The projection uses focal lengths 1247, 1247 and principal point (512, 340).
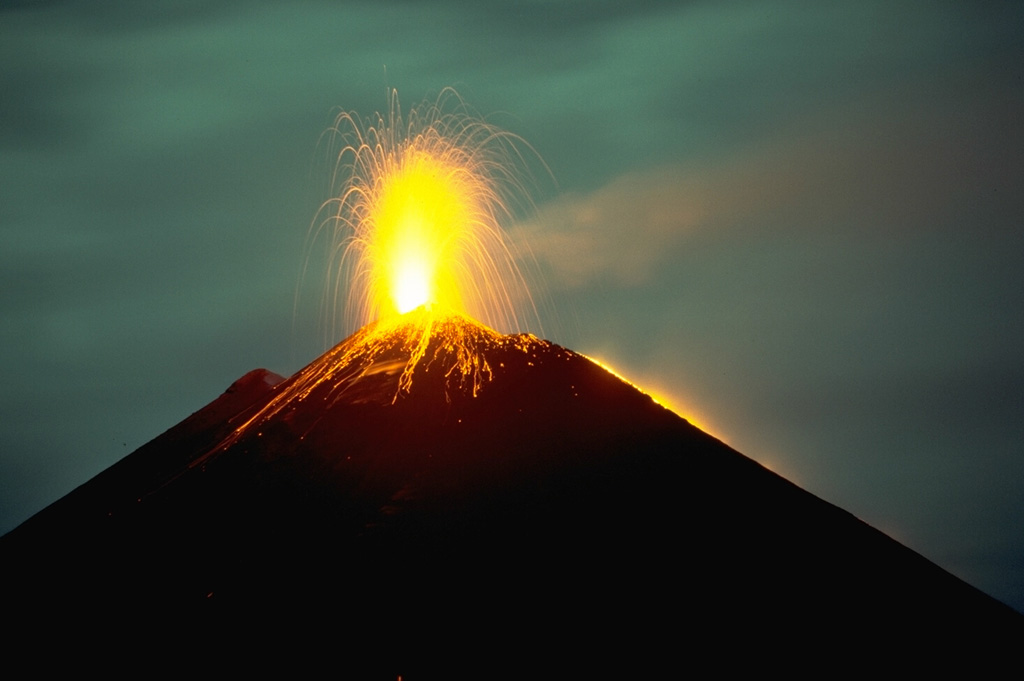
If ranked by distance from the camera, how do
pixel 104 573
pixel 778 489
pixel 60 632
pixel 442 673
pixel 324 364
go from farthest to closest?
pixel 324 364, pixel 778 489, pixel 104 573, pixel 60 632, pixel 442 673

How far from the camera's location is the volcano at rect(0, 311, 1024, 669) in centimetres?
2972

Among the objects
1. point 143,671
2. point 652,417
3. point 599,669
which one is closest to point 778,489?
point 652,417

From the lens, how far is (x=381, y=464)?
112 ft

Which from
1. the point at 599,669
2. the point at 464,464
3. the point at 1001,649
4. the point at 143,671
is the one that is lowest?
the point at 143,671

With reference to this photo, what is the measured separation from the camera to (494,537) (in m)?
31.6

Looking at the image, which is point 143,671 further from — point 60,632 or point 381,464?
point 381,464

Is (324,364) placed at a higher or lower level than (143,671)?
higher

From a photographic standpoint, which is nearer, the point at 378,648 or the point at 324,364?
the point at 378,648

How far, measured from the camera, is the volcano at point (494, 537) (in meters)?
29.7

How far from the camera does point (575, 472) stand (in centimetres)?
3422

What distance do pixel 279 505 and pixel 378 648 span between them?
21.1 ft

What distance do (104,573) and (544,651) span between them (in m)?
12.5

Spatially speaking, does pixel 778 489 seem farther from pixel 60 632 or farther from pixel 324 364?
pixel 60 632

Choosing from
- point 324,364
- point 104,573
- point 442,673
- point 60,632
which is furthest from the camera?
point 324,364
